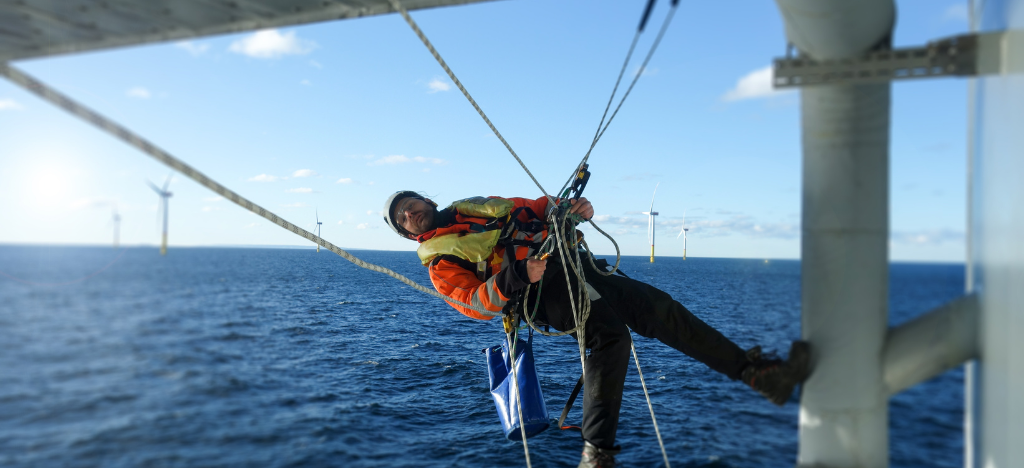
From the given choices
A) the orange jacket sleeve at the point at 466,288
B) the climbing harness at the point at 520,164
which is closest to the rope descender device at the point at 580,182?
the climbing harness at the point at 520,164

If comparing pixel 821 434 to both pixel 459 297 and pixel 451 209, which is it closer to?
pixel 459 297

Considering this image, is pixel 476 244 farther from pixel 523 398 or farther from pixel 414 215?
pixel 523 398

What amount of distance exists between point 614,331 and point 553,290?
49 centimetres

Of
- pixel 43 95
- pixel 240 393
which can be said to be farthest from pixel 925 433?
pixel 240 393

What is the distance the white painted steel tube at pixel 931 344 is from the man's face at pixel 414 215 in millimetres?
2835

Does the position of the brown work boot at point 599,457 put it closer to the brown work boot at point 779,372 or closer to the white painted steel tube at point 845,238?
the brown work boot at point 779,372

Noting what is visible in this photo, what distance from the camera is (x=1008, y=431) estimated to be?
163cm

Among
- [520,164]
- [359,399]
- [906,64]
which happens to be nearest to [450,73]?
[520,164]

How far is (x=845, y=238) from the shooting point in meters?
2.06

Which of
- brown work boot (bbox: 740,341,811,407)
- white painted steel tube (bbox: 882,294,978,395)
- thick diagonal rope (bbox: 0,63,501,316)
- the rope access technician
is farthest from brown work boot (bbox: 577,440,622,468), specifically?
thick diagonal rope (bbox: 0,63,501,316)

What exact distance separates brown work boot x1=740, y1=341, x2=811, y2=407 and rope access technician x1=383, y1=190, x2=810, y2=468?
5 centimetres

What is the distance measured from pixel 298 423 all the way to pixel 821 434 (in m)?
8.78

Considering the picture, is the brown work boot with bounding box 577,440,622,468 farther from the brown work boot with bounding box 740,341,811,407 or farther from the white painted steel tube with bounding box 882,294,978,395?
the white painted steel tube with bounding box 882,294,978,395

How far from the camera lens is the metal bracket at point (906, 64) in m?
1.81
